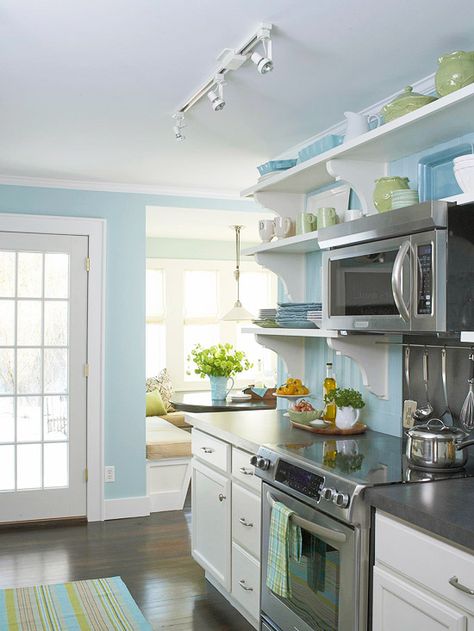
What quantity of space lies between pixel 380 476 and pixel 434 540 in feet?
1.43

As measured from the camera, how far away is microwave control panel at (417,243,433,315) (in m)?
2.28

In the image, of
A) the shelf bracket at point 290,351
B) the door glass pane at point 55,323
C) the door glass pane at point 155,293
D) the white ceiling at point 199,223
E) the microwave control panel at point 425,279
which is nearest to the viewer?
the microwave control panel at point 425,279

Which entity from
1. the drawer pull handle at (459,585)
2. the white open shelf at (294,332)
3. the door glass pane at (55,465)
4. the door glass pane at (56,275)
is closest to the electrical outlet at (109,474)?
the door glass pane at (55,465)

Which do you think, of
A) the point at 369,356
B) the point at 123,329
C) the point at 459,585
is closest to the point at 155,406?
the point at 123,329

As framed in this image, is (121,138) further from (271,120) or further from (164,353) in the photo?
(164,353)

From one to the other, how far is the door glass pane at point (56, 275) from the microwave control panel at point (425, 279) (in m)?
3.19

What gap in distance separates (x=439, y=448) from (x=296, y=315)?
4.06ft

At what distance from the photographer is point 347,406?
3.14 meters

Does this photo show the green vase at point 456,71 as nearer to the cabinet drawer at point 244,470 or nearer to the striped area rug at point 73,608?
the cabinet drawer at point 244,470

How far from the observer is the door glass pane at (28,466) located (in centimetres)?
488

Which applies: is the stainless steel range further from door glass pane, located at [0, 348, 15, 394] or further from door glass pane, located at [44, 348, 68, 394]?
door glass pane, located at [0, 348, 15, 394]

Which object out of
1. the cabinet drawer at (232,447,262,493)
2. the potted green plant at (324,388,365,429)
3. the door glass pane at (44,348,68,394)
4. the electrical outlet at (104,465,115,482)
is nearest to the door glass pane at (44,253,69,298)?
the door glass pane at (44,348,68,394)

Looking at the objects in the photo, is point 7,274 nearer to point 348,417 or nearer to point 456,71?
point 348,417

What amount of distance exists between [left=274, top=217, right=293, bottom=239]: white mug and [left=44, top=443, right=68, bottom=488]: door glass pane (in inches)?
91.9
